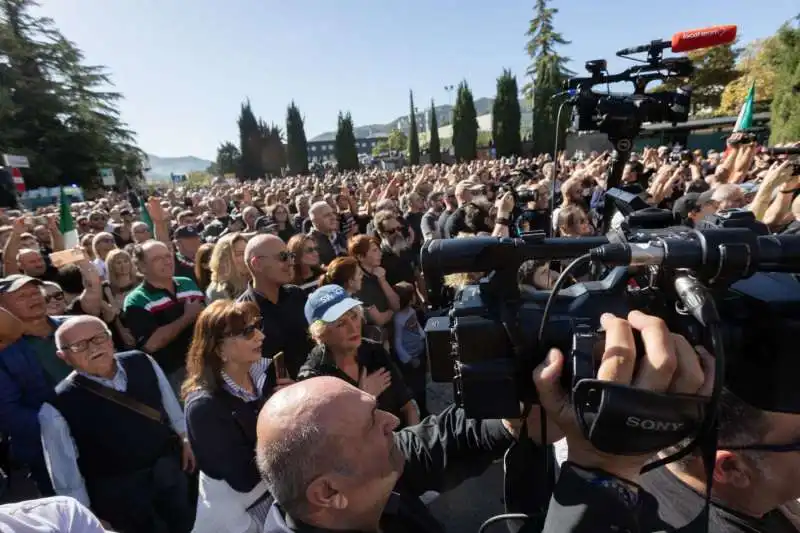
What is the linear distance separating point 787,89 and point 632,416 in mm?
18462

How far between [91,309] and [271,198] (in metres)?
6.57

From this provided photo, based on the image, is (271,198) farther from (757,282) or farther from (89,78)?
(89,78)

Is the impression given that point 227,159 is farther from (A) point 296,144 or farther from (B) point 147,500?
(B) point 147,500

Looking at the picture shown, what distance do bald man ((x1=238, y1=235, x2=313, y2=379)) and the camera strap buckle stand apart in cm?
277

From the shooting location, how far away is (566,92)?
3.56 metres

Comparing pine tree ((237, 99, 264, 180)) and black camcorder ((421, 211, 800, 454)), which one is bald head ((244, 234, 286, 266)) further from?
pine tree ((237, 99, 264, 180))

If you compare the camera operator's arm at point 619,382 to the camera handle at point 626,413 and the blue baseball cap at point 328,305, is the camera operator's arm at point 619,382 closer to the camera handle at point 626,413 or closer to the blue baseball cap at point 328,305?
the camera handle at point 626,413

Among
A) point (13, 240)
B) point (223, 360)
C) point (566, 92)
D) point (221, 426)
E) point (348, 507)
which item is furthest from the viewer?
point (13, 240)

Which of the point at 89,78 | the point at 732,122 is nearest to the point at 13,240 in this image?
the point at 732,122

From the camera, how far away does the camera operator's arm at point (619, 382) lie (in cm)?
80

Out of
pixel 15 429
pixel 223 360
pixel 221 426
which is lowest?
pixel 15 429

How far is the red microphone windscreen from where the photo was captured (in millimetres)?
2383

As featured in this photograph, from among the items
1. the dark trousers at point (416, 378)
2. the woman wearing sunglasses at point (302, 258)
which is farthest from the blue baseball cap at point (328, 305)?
the woman wearing sunglasses at point (302, 258)

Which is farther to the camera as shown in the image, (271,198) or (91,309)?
(271,198)
